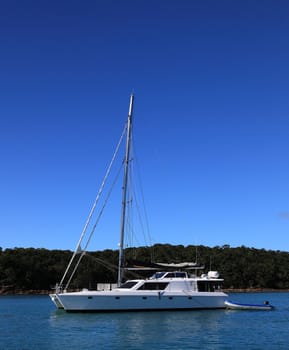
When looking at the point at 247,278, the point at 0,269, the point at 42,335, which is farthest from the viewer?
the point at 247,278

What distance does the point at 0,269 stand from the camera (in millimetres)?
112125

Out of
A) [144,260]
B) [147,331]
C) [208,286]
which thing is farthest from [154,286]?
[144,260]

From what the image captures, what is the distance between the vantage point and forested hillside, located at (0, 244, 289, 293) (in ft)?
370

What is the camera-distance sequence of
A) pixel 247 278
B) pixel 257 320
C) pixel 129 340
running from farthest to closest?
pixel 247 278, pixel 257 320, pixel 129 340

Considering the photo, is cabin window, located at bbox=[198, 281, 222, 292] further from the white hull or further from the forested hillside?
the forested hillside

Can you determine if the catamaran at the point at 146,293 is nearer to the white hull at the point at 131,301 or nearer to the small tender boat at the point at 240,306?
the white hull at the point at 131,301

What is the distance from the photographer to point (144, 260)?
10806cm

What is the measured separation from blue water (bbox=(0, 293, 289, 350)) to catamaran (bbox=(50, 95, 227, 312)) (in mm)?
1054

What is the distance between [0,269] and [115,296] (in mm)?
A: 75068

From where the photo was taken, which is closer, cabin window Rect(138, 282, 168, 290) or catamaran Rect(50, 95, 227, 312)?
catamaran Rect(50, 95, 227, 312)

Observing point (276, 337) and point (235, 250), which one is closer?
point (276, 337)

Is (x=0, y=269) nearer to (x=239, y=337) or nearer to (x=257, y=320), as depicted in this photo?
(x=257, y=320)

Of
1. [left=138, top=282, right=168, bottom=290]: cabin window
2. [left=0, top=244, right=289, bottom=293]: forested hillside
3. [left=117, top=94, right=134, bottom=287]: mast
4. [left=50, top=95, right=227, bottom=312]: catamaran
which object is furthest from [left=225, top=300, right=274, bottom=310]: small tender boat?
[left=0, top=244, right=289, bottom=293]: forested hillside

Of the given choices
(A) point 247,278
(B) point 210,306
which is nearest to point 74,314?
(B) point 210,306
